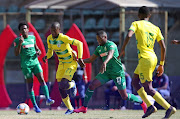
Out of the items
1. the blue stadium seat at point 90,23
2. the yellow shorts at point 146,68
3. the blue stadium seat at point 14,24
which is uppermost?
the yellow shorts at point 146,68

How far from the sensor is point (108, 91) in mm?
11625

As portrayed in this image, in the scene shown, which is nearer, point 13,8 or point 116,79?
point 116,79

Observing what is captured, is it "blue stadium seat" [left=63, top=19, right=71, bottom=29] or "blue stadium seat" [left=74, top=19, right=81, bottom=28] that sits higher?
"blue stadium seat" [left=74, top=19, right=81, bottom=28]

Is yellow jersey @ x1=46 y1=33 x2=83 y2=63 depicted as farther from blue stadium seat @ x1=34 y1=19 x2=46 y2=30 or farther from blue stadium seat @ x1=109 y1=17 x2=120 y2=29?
blue stadium seat @ x1=109 y1=17 x2=120 y2=29

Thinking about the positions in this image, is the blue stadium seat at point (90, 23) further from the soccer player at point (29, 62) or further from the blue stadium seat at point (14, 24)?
the soccer player at point (29, 62)

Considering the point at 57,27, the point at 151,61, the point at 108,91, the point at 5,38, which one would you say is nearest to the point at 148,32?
the point at 151,61

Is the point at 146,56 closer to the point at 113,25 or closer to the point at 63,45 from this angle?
the point at 63,45

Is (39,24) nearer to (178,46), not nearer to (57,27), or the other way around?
(178,46)

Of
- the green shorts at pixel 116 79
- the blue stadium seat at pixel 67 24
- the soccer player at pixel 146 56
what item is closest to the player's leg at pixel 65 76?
the green shorts at pixel 116 79

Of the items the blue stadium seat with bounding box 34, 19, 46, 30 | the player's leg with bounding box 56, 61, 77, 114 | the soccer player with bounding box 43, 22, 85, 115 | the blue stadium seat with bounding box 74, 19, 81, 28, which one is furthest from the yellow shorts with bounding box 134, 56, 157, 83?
the blue stadium seat with bounding box 74, 19, 81, 28

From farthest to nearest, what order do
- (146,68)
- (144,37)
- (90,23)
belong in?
1. (90,23)
2. (144,37)
3. (146,68)

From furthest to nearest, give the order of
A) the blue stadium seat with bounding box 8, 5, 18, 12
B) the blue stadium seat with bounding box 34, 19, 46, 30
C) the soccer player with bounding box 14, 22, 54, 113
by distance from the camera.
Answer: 1. the blue stadium seat with bounding box 8, 5, 18, 12
2. the blue stadium seat with bounding box 34, 19, 46, 30
3. the soccer player with bounding box 14, 22, 54, 113

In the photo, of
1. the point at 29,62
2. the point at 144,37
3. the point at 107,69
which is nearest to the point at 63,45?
the point at 107,69

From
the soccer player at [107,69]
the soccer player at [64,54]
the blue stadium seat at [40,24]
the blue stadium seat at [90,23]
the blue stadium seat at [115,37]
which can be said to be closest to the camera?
the soccer player at [107,69]
